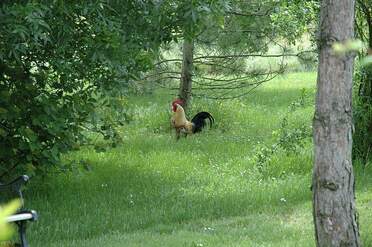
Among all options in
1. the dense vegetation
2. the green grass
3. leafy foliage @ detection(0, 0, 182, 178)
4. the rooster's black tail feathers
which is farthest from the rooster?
leafy foliage @ detection(0, 0, 182, 178)

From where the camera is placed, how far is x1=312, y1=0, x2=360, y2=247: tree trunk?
420 cm

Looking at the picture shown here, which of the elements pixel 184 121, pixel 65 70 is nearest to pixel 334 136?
pixel 65 70

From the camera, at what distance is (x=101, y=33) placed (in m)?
6.46

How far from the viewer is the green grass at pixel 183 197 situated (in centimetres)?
662

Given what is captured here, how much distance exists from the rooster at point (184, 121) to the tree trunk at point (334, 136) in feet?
26.4

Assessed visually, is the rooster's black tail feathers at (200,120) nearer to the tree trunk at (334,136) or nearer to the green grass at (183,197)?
the green grass at (183,197)

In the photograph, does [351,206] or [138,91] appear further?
[138,91]

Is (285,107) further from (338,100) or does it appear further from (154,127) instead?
(338,100)

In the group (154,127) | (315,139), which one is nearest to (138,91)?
(154,127)

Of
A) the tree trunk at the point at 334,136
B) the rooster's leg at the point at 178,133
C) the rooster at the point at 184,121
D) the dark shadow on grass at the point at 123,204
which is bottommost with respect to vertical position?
the dark shadow on grass at the point at 123,204

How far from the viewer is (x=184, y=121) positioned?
41.3 feet

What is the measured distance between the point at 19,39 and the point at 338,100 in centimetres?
302

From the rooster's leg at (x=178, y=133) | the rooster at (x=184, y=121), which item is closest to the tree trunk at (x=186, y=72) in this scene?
the rooster at (x=184, y=121)

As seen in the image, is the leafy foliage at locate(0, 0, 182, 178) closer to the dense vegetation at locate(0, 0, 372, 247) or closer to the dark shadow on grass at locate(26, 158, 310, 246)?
the dense vegetation at locate(0, 0, 372, 247)
